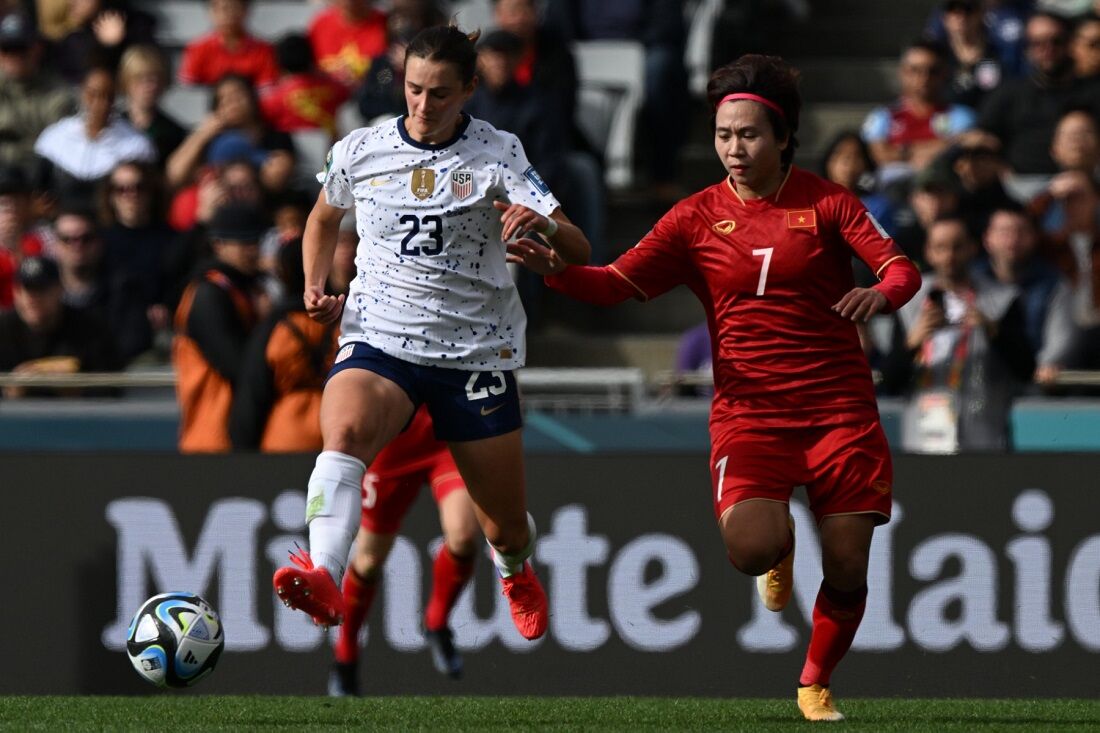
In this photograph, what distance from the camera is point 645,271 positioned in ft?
24.2

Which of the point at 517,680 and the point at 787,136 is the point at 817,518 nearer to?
the point at 787,136

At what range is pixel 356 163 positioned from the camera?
23.8 ft

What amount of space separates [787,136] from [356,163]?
1.53 meters

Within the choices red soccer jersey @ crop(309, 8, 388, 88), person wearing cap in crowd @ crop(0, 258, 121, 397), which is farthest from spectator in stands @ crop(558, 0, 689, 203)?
person wearing cap in crowd @ crop(0, 258, 121, 397)

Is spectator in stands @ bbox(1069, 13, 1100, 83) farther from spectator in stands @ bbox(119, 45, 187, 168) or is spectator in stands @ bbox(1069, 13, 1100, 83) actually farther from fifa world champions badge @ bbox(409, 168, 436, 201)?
fifa world champions badge @ bbox(409, 168, 436, 201)

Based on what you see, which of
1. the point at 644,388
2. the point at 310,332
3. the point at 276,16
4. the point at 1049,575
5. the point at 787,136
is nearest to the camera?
the point at 787,136

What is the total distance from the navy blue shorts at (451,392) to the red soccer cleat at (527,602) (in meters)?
0.73

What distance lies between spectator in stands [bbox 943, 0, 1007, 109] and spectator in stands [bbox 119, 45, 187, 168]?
5.04 meters

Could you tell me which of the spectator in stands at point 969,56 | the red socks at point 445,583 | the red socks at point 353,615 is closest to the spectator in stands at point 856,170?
the spectator in stands at point 969,56

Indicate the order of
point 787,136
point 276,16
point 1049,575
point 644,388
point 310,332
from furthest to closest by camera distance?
point 276,16 → point 644,388 → point 310,332 → point 1049,575 → point 787,136

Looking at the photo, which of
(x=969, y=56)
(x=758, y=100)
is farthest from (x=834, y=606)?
(x=969, y=56)

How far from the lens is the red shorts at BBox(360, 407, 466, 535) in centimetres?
920

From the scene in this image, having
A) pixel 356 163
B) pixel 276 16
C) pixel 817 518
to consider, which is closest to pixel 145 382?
pixel 356 163

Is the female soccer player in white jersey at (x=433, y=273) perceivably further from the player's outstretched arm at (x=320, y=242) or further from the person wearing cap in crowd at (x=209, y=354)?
the person wearing cap in crowd at (x=209, y=354)
